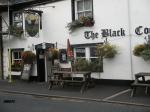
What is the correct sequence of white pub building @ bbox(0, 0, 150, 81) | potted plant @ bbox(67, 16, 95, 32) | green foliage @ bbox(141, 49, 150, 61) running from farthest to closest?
potted plant @ bbox(67, 16, 95, 32)
white pub building @ bbox(0, 0, 150, 81)
green foliage @ bbox(141, 49, 150, 61)

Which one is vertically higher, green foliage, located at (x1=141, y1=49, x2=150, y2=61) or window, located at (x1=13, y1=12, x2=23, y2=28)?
window, located at (x1=13, y1=12, x2=23, y2=28)

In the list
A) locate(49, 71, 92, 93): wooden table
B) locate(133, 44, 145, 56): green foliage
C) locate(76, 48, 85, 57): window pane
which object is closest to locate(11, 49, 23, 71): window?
locate(76, 48, 85, 57): window pane

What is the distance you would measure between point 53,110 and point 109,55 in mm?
5941

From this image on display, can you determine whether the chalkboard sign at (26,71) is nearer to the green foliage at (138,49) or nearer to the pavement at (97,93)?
the pavement at (97,93)

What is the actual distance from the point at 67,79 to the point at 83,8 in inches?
149

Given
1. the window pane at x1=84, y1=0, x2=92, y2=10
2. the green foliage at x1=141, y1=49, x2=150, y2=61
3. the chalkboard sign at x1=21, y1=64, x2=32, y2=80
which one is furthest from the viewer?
the chalkboard sign at x1=21, y1=64, x2=32, y2=80

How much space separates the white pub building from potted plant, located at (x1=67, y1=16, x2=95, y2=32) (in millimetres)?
103

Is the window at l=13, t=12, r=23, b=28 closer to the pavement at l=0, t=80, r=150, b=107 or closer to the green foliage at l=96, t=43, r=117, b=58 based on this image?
the pavement at l=0, t=80, r=150, b=107

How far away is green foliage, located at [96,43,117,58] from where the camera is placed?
16031 mm

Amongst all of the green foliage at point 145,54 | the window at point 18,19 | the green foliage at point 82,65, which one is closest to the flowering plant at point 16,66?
the window at point 18,19

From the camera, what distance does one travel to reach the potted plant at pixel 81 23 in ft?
55.7

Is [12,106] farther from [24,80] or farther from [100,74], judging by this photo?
[24,80]

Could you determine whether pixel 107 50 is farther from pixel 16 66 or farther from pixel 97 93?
pixel 16 66

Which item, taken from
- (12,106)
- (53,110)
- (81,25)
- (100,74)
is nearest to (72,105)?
(53,110)
